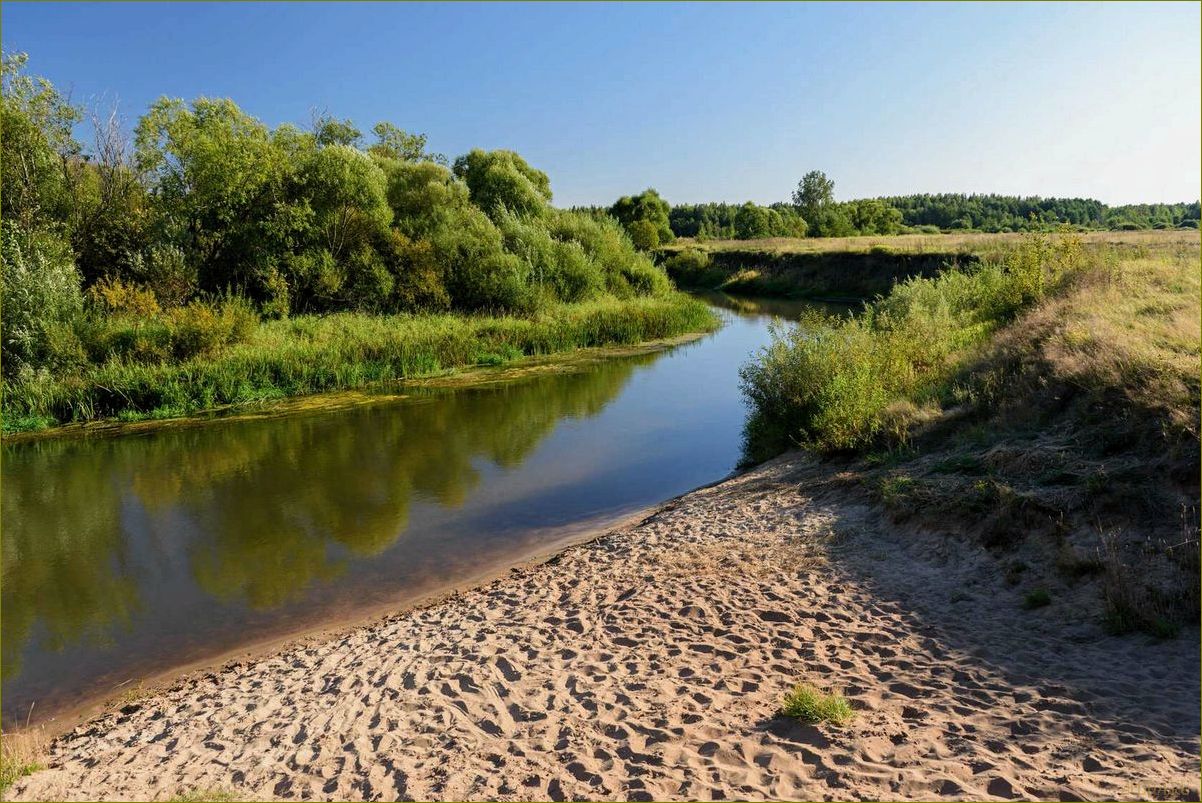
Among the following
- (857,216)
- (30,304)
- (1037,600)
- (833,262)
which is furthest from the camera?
(857,216)

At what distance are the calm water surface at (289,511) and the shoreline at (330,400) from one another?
0.49 metres

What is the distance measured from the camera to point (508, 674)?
229 inches

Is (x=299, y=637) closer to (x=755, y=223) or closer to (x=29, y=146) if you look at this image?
(x=29, y=146)

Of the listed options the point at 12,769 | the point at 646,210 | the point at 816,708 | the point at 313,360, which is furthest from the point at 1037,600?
the point at 646,210

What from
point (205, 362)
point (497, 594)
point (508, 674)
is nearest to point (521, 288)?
point (205, 362)

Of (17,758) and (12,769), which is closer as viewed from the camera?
(12,769)

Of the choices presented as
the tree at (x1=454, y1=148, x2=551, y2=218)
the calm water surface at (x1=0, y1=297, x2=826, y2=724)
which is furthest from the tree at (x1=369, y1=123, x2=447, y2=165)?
the calm water surface at (x1=0, y1=297, x2=826, y2=724)

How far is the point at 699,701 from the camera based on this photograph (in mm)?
5168

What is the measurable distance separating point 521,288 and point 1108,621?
24.9 metres

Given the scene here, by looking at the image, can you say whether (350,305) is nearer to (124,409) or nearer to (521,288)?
(521,288)

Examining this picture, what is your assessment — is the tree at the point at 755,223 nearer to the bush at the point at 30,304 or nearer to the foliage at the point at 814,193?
the foliage at the point at 814,193

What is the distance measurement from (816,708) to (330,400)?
16222 mm

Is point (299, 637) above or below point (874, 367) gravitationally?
below

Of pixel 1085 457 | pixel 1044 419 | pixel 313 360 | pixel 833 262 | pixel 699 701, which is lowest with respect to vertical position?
pixel 699 701
